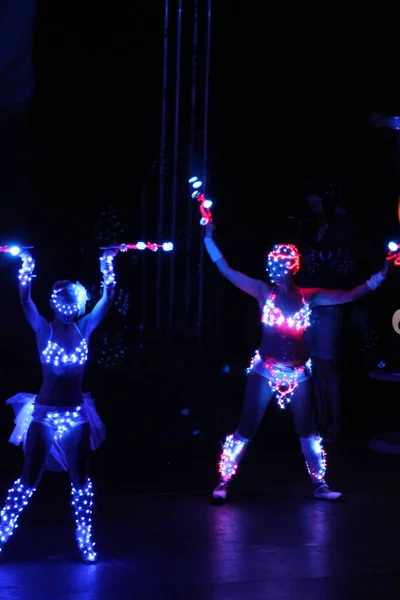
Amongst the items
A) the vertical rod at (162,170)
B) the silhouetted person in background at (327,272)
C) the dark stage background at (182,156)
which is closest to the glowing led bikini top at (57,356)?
the silhouetted person in background at (327,272)

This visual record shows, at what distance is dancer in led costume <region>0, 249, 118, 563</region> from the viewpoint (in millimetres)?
6656

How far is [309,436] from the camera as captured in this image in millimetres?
8383

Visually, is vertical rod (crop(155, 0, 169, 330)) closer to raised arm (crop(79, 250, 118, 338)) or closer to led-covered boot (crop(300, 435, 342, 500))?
led-covered boot (crop(300, 435, 342, 500))

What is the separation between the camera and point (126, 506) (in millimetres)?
8125

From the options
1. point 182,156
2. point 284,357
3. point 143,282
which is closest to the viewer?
point 284,357

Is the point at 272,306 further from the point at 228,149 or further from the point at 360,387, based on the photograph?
the point at 228,149

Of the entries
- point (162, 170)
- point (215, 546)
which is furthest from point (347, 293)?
point (162, 170)

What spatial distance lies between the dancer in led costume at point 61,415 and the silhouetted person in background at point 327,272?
4.13m

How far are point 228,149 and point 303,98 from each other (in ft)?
4.14

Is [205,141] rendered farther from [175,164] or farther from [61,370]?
[61,370]

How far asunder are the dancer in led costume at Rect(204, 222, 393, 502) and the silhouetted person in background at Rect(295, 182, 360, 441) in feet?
7.46

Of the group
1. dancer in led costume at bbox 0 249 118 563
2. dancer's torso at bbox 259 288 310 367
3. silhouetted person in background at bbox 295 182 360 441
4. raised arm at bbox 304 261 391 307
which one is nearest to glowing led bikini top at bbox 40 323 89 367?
dancer in led costume at bbox 0 249 118 563

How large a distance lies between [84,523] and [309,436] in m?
2.34

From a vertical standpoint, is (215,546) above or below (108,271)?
below
